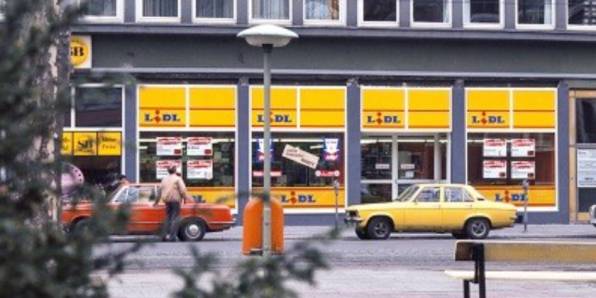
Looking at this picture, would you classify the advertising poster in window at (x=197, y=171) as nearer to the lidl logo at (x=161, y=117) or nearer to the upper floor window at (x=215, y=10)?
the lidl logo at (x=161, y=117)

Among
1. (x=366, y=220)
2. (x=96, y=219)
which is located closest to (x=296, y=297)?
(x=96, y=219)

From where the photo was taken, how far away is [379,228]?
2520cm

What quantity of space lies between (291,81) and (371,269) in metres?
13.5

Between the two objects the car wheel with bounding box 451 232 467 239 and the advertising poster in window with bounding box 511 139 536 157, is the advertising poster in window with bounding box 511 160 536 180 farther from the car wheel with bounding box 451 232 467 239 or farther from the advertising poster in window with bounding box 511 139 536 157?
the car wheel with bounding box 451 232 467 239

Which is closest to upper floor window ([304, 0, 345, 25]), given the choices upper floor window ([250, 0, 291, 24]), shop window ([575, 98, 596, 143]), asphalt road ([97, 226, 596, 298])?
upper floor window ([250, 0, 291, 24])

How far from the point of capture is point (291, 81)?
3017 centimetres

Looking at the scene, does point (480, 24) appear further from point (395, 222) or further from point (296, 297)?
point (296, 297)

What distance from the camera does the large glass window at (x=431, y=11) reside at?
102ft

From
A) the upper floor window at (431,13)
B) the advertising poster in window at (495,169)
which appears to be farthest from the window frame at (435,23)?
the advertising poster in window at (495,169)

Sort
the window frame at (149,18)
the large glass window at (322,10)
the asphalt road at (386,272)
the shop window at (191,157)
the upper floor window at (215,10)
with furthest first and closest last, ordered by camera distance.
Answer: the large glass window at (322,10) < the upper floor window at (215,10) < the window frame at (149,18) < the shop window at (191,157) < the asphalt road at (386,272)

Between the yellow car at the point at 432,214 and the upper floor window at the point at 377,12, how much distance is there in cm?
670

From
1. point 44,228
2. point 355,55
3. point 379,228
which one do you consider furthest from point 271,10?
point 44,228

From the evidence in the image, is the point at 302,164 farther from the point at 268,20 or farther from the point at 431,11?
the point at 431,11

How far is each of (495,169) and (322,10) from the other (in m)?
5.98
